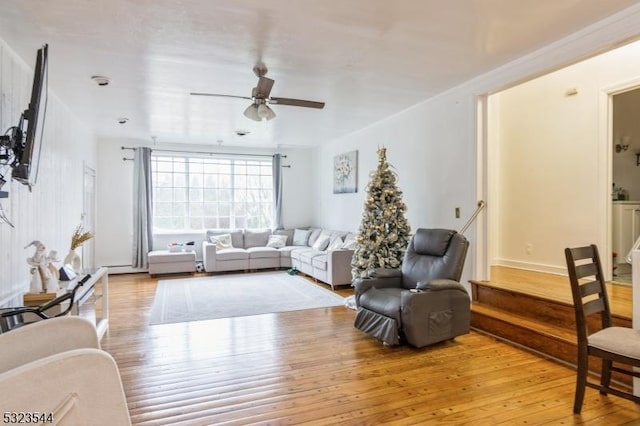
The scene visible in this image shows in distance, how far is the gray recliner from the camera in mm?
3248

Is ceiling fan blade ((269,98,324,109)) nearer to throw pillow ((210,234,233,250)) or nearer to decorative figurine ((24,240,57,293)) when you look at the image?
decorative figurine ((24,240,57,293))

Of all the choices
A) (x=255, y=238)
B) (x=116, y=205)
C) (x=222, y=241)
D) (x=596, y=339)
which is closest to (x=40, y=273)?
(x=596, y=339)

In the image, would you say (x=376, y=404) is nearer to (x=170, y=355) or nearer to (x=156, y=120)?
(x=170, y=355)

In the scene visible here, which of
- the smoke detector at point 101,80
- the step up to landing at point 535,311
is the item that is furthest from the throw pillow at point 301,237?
the smoke detector at point 101,80

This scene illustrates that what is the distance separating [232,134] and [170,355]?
15.1ft

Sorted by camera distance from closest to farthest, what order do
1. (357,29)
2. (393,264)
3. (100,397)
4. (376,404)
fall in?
1. (100,397)
2. (376,404)
3. (357,29)
4. (393,264)

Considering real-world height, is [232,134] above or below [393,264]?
above


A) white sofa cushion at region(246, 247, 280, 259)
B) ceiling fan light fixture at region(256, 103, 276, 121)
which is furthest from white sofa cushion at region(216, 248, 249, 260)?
ceiling fan light fixture at region(256, 103, 276, 121)

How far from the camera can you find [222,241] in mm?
7520

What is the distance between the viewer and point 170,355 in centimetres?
321

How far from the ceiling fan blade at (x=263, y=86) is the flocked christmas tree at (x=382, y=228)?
1.83 metres

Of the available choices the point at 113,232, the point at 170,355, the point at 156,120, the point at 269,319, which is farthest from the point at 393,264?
the point at 113,232

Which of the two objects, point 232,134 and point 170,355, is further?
point 232,134

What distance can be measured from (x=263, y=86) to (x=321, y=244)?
13.0ft
